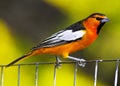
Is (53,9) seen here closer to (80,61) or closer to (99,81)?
(99,81)

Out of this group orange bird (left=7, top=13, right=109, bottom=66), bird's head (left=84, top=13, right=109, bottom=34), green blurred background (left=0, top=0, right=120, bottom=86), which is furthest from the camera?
green blurred background (left=0, top=0, right=120, bottom=86)

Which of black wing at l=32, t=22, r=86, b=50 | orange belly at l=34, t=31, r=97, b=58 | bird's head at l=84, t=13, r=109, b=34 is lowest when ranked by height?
orange belly at l=34, t=31, r=97, b=58

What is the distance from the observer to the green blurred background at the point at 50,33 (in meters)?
5.00

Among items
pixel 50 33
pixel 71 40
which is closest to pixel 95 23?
pixel 71 40

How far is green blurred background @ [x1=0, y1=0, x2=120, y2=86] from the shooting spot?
5.00 metres

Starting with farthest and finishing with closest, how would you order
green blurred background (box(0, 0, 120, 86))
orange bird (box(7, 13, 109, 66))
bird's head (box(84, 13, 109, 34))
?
green blurred background (box(0, 0, 120, 86)) → bird's head (box(84, 13, 109, 34)) → orange bird (box(7, 13, 109, 66))

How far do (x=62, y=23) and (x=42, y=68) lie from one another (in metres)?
0.41

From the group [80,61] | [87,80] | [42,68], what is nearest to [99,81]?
[87,80]

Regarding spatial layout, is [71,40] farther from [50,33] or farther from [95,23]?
[50,33]

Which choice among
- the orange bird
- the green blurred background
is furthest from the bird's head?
the green blurred background

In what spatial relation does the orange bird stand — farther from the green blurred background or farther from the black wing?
the green blurred background

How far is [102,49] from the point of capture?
5117mm

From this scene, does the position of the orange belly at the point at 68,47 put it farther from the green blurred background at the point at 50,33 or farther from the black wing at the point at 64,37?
the green blurred background at the point at 50,33

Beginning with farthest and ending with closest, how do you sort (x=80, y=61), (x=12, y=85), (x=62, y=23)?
1. (x=62, y=23)
2. (x=12, y=85)
3. (x=80, y=61)
